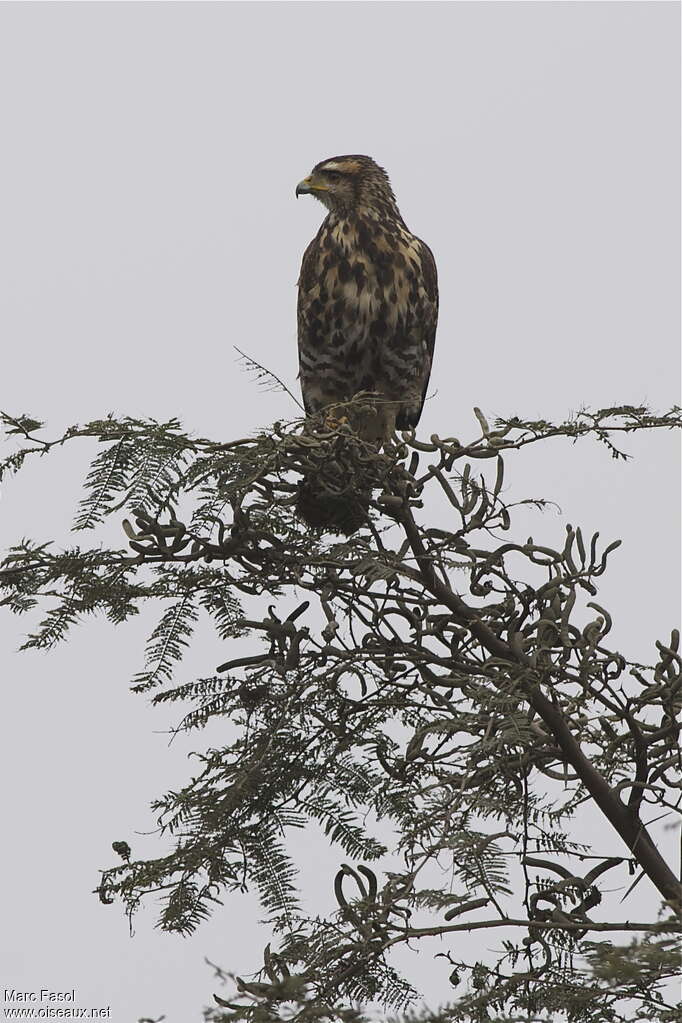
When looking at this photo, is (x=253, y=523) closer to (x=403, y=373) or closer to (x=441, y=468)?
(x=441, y=468)

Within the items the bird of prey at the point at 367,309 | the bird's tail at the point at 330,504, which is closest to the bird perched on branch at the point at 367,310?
the bird of prey at the point at 367,309

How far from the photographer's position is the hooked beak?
4.75m

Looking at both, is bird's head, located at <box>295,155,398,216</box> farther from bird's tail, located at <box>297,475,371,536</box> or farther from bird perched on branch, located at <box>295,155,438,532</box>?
bird's tail, located at <box>297,475,371,536</box>

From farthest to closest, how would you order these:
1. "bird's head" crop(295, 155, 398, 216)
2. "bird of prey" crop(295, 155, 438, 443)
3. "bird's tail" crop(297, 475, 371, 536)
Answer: "bird's head" crop(295, 155, 398, 216), "bird of prey" crop(295, 155, 438, 443), "bird's tail" crop(297, 475, 371, 536)

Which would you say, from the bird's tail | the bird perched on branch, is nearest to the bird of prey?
the bird perched on branch

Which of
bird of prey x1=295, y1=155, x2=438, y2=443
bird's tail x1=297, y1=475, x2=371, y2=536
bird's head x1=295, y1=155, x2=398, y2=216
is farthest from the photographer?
bird's head x1=295, y1=155, x2=398, y2=216

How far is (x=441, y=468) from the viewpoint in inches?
117

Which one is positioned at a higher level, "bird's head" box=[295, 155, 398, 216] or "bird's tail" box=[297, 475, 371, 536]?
"bird's head" box=[295, 155, 398, 216]

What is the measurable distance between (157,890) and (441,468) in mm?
1044

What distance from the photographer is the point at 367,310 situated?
14.5 ft

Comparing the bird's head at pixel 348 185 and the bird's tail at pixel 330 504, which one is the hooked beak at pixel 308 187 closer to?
the bird's head at pixel 348 185

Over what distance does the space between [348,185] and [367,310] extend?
590 mm

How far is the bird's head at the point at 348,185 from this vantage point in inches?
185

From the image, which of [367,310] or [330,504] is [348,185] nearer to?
[367,310]
